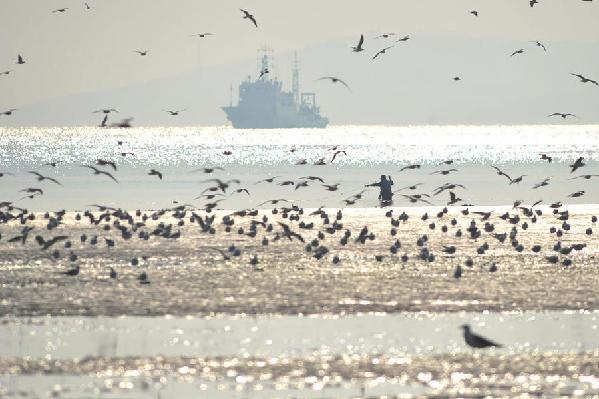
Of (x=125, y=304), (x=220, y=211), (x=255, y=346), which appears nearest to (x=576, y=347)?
(x=255, y=346)

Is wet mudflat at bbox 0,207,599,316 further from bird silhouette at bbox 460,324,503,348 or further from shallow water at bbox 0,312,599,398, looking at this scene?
bird silhouette at bbox 460,324,503,348

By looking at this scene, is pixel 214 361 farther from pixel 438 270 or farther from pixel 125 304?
pixel 438 270

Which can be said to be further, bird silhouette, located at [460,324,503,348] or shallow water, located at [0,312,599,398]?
bird silhouette, located at [460,324,503,348]

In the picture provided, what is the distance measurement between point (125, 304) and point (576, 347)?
10.7 metres

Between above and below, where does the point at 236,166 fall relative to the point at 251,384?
above

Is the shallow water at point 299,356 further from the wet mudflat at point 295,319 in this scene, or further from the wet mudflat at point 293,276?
the wet mudflat at point 293,276

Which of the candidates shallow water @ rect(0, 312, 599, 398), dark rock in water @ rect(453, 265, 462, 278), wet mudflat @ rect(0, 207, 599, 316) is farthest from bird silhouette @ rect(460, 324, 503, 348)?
dark rock in water @ rect(453, 265, 462, 278)

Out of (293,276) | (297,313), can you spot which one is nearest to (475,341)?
(297,313)

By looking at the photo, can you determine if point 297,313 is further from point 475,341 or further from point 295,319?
point 475,341

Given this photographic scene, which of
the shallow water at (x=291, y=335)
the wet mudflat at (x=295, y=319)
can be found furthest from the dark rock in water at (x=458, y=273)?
the shallow water at (x=291, y=335)

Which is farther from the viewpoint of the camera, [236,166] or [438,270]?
[236,166]

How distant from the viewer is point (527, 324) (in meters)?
30.5

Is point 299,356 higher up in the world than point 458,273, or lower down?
lower down

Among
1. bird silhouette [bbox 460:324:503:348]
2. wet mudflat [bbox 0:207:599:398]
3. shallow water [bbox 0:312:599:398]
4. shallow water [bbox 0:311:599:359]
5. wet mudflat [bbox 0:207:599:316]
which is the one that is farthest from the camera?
wet mudflat [bbox 0:207:599:316]
